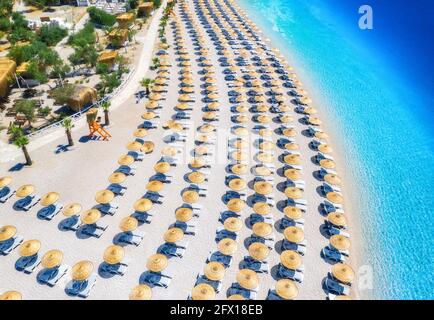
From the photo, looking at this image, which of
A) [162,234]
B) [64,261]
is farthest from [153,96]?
[64,261]

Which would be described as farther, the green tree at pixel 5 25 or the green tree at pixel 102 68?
the green tree at pixel 5 25

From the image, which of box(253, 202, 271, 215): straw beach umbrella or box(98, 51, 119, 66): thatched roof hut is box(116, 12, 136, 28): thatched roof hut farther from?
box(253, 202, 271, 215): straw beach umbrella

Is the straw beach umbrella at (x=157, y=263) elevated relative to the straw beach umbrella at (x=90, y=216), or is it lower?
lower

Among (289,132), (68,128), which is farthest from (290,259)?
(68,128)

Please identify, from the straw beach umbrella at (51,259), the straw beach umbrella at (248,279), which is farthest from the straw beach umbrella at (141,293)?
the straw beach umbrella at (248,279)

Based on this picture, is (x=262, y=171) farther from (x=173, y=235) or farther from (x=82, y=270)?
(x=82, y=270)

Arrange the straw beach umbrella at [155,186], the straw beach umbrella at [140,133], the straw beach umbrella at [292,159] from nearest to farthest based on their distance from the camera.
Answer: the straw beach umbrella at [155,186], the straw beach umbrella at [292,159], the straw beach umbrella at [140,133]

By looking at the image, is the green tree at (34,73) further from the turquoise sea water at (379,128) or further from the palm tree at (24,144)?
the turquoise sea water at (379,128)
